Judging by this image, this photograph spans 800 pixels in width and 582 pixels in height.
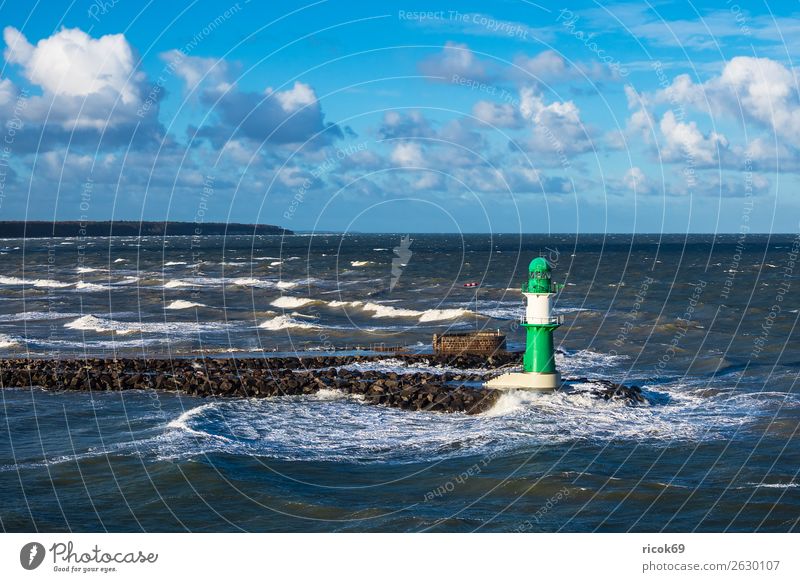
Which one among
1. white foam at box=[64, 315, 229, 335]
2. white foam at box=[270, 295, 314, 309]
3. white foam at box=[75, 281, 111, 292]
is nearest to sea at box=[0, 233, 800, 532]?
white foam at box=[64, 315, 229, 335]

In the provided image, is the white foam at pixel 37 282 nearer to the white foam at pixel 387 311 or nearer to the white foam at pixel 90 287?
the white foam at pixel 90 287

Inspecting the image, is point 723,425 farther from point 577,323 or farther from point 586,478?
point 577,323

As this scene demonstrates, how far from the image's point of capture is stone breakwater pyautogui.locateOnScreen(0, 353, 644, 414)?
84.3 ft

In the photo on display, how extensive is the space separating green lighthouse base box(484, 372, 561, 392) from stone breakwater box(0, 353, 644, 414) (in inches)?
21.8

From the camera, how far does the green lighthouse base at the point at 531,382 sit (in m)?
25.3

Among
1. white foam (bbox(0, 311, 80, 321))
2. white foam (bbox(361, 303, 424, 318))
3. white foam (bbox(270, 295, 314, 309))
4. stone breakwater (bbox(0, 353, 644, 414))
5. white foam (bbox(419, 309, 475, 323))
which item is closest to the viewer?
stone breakwater (bbox(0, 353, 644, 414))

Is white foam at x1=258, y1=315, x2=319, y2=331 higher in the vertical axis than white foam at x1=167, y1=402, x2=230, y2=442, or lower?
higher

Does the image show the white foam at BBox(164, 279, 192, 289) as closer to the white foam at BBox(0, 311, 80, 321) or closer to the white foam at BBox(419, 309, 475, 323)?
the white foam at BBox(0, 311, 80, 321)

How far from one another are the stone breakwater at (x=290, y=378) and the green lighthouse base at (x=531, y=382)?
Answer: 55 centimetres

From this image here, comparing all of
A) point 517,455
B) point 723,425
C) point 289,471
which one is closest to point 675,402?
point 723,425
